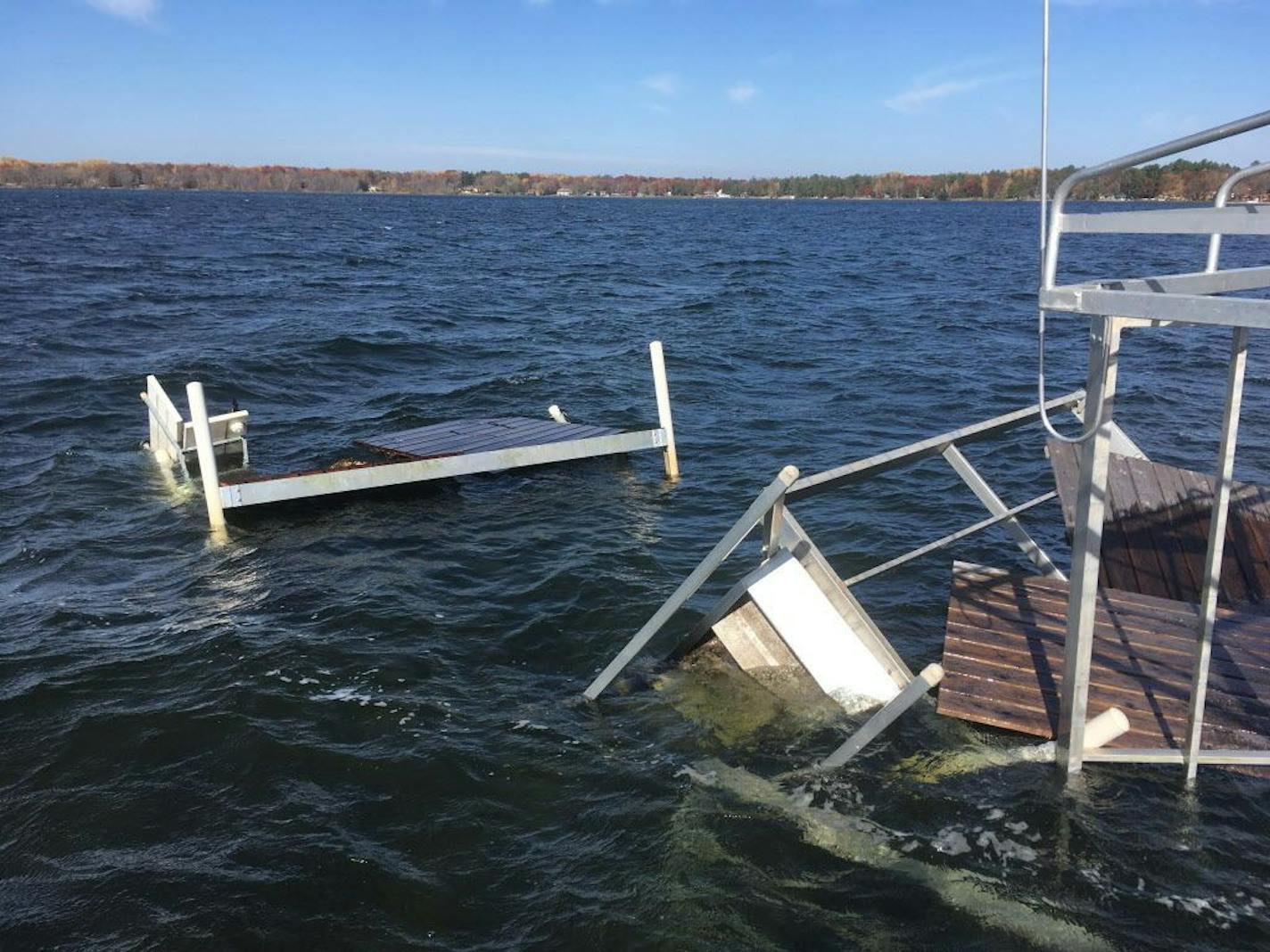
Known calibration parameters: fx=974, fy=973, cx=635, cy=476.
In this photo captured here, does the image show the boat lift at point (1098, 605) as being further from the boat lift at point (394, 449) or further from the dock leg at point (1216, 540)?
the boat lift at point (394, 449)

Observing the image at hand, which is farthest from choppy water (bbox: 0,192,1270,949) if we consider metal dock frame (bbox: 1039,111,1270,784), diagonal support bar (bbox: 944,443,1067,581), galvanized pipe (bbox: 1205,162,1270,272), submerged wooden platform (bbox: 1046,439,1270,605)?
galvanized pipe (bbox: 1205,162,1270,272)

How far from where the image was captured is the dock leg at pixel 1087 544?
5.27m

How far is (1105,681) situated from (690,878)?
313 cm

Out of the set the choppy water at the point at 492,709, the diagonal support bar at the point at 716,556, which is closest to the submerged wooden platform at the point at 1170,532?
the choppy water at the point at 492,709

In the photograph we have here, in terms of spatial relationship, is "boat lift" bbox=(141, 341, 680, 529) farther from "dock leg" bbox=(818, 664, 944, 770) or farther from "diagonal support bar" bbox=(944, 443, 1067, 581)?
"dock leg" bbox=(818, 664, 944, 770)

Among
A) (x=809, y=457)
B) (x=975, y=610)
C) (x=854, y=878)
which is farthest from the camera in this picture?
(x=809, y=457)

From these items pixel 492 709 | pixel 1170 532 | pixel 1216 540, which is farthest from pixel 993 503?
pixel 492 709

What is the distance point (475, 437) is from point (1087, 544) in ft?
35.2

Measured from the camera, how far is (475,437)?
15.0 meters

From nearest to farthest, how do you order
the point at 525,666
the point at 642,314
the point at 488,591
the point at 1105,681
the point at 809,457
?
the point at 1105,681 → the point at 525,666 → the point at 488,591 → the point at 809,457 → the point at 642,314

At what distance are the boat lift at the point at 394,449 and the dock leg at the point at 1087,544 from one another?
29.6ft

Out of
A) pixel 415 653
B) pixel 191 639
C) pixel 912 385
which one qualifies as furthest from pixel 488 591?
pixel 912 385

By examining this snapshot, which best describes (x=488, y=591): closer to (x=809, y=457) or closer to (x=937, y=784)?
(x=937, y=784)

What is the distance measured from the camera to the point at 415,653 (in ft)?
30.0
